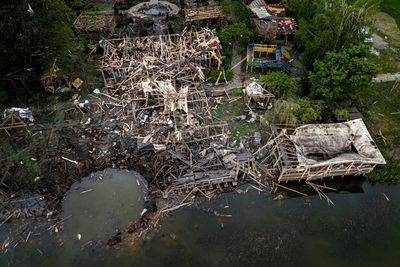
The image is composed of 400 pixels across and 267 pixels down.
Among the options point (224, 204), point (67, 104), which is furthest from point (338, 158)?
point (67, 104)

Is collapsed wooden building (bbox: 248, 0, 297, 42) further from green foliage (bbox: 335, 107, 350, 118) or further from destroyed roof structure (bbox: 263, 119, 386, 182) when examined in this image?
destroyed roof structure (bbox: 263, 119, 386, 182)

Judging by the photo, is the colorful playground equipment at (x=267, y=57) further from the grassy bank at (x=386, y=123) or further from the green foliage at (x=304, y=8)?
the grassy bank at (x=386, y=123)

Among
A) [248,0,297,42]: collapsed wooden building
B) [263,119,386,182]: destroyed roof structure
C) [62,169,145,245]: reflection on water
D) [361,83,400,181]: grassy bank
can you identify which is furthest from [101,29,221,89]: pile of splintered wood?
[361,83,400,181]: grassy bank

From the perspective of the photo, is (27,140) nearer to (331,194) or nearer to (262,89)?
(262,89)

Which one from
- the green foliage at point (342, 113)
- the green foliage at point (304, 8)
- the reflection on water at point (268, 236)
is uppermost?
the green foliage at point (304, 8)

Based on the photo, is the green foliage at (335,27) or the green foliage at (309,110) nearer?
the green foliage at (309,110)

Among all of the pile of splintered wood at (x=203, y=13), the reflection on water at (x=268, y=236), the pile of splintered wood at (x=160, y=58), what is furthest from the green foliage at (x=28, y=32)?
the reflection on water at (x=268, y=236)

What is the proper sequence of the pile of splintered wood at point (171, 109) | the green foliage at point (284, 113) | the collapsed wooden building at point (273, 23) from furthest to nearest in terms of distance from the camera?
the collapsed wooden building at point (273, 23), the green foliage at point (284, 113), the pile of splintered wood at point (171, 109)
